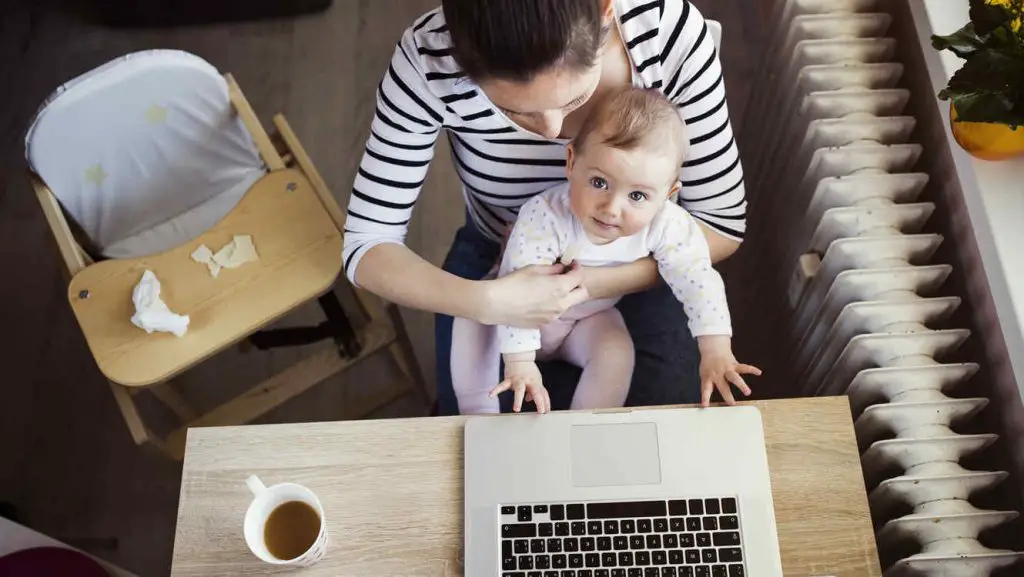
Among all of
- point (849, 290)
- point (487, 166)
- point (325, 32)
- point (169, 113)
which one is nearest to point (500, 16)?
point (487, 166)

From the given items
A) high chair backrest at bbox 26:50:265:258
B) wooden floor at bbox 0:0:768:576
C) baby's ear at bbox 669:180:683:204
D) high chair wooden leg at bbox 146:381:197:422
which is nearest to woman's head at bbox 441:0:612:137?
baby's ear at bbox 669:180:683:204

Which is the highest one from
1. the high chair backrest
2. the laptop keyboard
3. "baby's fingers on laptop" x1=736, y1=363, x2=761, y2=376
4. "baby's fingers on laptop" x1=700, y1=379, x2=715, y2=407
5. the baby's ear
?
the high chair backrest

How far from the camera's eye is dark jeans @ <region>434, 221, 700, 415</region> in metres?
1.21

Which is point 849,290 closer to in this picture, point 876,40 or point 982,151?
point 982,151

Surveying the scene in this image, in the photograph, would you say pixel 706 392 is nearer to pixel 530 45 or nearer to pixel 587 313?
pixel 587 313

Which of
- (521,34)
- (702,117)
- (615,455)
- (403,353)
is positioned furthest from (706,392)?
(403,353)

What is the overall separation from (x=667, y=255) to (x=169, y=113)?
90 centimetres

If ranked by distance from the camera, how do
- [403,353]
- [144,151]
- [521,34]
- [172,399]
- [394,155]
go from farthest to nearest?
[403,353] < [172,399] < [144,151] < [394,155] < [521,34]

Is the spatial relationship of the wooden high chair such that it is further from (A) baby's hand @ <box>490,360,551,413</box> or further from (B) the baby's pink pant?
(A) baby's hand @ <box>490,360,551,413</box>

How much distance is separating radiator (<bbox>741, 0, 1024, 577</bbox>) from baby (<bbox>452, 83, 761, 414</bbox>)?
0.20m

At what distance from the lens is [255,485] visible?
875 mm

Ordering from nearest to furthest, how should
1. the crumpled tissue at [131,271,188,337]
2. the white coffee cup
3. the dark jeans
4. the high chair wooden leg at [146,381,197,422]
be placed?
the white coffee cup, the dark jeans, the crumpled tissue at [131,271,188,337], the high chair wooden leg at [146,381,197,422]

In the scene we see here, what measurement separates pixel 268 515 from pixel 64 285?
140 centimetres

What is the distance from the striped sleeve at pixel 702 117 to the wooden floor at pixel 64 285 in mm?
895
